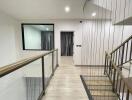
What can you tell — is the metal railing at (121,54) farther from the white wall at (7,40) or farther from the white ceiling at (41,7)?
the white wall at (7,40)

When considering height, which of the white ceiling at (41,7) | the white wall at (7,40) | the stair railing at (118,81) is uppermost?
the white ceiling at (41,7)

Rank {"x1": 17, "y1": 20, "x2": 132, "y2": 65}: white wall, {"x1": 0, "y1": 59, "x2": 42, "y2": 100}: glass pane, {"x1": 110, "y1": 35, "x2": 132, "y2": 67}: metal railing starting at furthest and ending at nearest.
Result: {"x1": 17, "y1": 20, "x2": 132, "y2": 65}: white wall < {"x1": 110, "y1": 35, "x2": 132, "y2": 67}: metal railing < {"x1": 0, "y1": 59, "x2": 42, "y2": 100}: glass pane

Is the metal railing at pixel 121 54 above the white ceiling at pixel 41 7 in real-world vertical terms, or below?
below

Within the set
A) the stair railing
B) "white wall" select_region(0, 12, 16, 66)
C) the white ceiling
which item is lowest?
the stair railing

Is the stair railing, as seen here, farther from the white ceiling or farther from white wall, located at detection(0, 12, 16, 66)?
white wall, located at detection(0, 12, 16, 66)

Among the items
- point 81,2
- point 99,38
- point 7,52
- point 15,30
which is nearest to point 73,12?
point 81,2

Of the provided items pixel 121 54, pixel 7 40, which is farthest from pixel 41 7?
pixel 121 54

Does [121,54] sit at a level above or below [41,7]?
below

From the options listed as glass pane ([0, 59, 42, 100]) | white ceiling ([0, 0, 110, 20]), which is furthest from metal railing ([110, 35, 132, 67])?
glass pane ([0, 59, 42, 100])

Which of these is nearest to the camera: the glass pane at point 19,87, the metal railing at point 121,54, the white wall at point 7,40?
the glass pane at point 19,87

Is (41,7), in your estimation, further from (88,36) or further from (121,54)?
(121,54)

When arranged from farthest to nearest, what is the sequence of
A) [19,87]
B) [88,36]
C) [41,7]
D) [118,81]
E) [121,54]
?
[88,36] → [121,54] → [41,7] → [118,81] → [19,87]

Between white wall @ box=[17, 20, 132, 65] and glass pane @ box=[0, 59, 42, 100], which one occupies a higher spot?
white wall @ box=[17, 20, 132, 65]

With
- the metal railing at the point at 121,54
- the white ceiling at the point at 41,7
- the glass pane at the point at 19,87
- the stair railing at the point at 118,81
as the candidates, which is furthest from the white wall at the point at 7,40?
the metal railing at the point at 121,54
